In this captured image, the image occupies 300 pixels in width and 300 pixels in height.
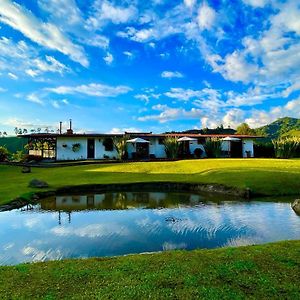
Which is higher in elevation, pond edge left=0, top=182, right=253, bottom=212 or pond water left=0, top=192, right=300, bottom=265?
pond edge left=0, top=182, right=253, bottom=212

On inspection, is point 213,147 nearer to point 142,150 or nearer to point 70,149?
point 142,150

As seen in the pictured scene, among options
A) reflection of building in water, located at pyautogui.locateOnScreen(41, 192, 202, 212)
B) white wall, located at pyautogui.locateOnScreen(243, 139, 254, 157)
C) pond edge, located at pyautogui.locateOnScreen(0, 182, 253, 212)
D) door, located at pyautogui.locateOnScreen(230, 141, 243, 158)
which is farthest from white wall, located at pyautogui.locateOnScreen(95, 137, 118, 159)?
reflection of building in water, located at pyautogui.locateOnScreen(41, 192, 202, 212)

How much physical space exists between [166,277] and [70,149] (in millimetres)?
32781

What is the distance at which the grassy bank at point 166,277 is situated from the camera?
15.0ft

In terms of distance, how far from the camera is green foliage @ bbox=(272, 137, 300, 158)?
36.7 m

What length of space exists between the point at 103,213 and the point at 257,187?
29.9 ft

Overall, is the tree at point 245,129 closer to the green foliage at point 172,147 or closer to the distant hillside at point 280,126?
the green foliage at point 172,147

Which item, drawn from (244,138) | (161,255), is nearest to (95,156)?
(244,138)

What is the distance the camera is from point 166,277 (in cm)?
515

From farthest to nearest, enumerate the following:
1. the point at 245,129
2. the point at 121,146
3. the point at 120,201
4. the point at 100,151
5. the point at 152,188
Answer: the point at 245,129 → the point at 100,151 → the point at 121,146 → the point at 152,188 → the point at 120,201

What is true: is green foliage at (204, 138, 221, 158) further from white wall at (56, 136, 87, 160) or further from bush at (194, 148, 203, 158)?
white wall at (56, 136, 87, 160)

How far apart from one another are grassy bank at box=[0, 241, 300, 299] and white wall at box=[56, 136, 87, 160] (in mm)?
31133

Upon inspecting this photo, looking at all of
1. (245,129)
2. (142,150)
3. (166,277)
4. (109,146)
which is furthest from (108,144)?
(245,129)

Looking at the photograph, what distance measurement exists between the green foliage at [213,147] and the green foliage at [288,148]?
716cm
